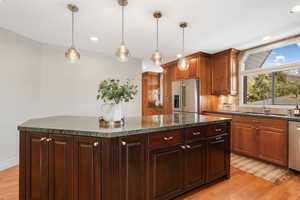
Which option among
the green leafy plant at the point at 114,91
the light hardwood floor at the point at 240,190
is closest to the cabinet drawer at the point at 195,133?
the light hardwood floor at the point at 240,190

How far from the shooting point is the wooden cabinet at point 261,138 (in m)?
2.71

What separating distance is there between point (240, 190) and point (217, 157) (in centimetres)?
51

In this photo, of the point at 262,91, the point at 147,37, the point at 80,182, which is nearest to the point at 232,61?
the point at 262,91

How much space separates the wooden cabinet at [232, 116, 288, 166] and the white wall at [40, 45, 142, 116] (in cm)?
286

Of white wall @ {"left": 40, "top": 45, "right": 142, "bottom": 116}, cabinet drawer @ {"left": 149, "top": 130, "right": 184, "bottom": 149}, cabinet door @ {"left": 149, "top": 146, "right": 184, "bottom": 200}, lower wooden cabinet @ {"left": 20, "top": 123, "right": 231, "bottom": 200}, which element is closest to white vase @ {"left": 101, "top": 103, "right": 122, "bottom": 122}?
lower wooden cabinet @ {"left": 20, "top": 123, "right": 231, "bottom": 200}

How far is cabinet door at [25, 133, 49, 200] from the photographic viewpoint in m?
1.55

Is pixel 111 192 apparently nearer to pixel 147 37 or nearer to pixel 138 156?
pixel 138 156

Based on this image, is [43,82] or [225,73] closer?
[43,82]

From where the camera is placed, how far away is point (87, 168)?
4.61 feet

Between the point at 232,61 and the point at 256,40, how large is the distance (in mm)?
710

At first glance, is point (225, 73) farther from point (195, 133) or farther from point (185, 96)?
point (195, 133)

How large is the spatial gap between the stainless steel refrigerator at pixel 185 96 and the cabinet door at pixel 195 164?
2138 millimetres

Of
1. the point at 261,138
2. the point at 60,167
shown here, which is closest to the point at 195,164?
the point at 60,167

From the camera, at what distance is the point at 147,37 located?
3.11 meters
